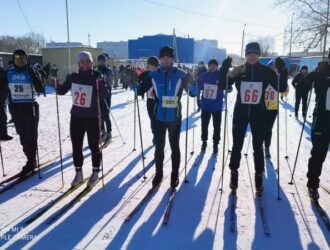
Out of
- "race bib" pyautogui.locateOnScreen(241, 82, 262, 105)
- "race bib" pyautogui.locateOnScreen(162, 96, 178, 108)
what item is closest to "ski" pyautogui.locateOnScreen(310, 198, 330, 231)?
"race bib" pyautogui.locateOnScreen(241, 82, 262, 105)

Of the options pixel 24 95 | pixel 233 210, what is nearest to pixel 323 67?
pixel 233 210

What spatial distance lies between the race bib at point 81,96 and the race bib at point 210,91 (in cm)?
288

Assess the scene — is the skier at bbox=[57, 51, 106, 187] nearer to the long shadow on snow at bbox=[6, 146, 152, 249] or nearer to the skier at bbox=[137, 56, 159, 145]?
the long shadow on snow at bbox=[6, 146, 152, 249]

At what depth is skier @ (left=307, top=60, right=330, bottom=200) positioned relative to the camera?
429cm

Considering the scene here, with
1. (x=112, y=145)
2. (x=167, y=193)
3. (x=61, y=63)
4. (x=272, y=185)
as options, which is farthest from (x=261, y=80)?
(x=61, y=63)

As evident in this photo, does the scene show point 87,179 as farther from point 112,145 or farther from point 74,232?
point 112,145

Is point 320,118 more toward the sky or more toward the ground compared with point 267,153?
more toward the sky

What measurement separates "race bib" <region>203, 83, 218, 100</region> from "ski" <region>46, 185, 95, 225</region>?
10.6ft

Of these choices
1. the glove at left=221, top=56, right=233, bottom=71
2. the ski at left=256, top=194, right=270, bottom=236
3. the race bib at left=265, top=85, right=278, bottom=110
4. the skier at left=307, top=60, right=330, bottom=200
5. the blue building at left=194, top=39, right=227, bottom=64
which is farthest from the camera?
the blue building at left=194, top=39, right=227, bottom=64

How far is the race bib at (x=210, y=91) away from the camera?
22.5 ft

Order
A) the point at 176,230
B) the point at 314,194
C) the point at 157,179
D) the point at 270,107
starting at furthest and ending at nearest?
the point at 270,107
the point at 157,179
the point at 314,194
the point at 176,230

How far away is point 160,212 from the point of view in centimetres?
408

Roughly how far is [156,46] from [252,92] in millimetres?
48872

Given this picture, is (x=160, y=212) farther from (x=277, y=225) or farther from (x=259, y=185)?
(x=259, y=185)
